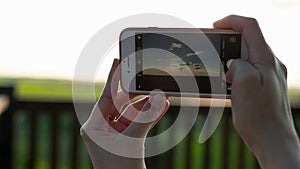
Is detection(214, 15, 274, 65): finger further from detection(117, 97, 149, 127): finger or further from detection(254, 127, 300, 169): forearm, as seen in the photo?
detection(117, 97, 149, 127): finger

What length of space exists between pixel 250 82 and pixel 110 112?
317 millimetres

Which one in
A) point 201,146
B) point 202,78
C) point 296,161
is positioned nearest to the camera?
point 296,161

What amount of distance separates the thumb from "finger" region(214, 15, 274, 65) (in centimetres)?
17

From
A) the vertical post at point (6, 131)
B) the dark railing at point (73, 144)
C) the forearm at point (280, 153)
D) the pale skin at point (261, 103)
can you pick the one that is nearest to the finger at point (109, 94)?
the pale skin at point (261, 103)

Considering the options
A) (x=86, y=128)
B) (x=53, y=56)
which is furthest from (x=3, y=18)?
(x=86, y=128)

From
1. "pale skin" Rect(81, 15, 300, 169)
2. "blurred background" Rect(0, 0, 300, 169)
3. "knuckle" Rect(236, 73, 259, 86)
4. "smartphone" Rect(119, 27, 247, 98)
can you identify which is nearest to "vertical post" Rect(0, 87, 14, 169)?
"blurred background" Rect(0, 0, 300, 169)

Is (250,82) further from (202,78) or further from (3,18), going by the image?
(3,18)

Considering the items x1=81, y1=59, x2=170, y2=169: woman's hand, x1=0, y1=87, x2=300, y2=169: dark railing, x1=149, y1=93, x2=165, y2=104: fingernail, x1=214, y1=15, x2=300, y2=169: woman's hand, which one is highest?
x1=214, y1=15, x2=300, y2=169: woman's hand

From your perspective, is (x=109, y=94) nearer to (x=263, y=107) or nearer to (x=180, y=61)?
(x=180, y=61)

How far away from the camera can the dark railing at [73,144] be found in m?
2.99

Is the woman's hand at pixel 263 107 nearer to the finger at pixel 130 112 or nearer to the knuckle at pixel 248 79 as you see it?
the knuckle at pixel 248 79

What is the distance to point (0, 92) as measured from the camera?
3039mm

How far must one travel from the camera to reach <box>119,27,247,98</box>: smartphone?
2.93ft

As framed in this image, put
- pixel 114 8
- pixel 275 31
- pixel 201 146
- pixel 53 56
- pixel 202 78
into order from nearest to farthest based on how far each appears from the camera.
Answer: pixel 202 78, pixel 114 8, pixel 275 31, pixel 201 146, pixel 53 56
